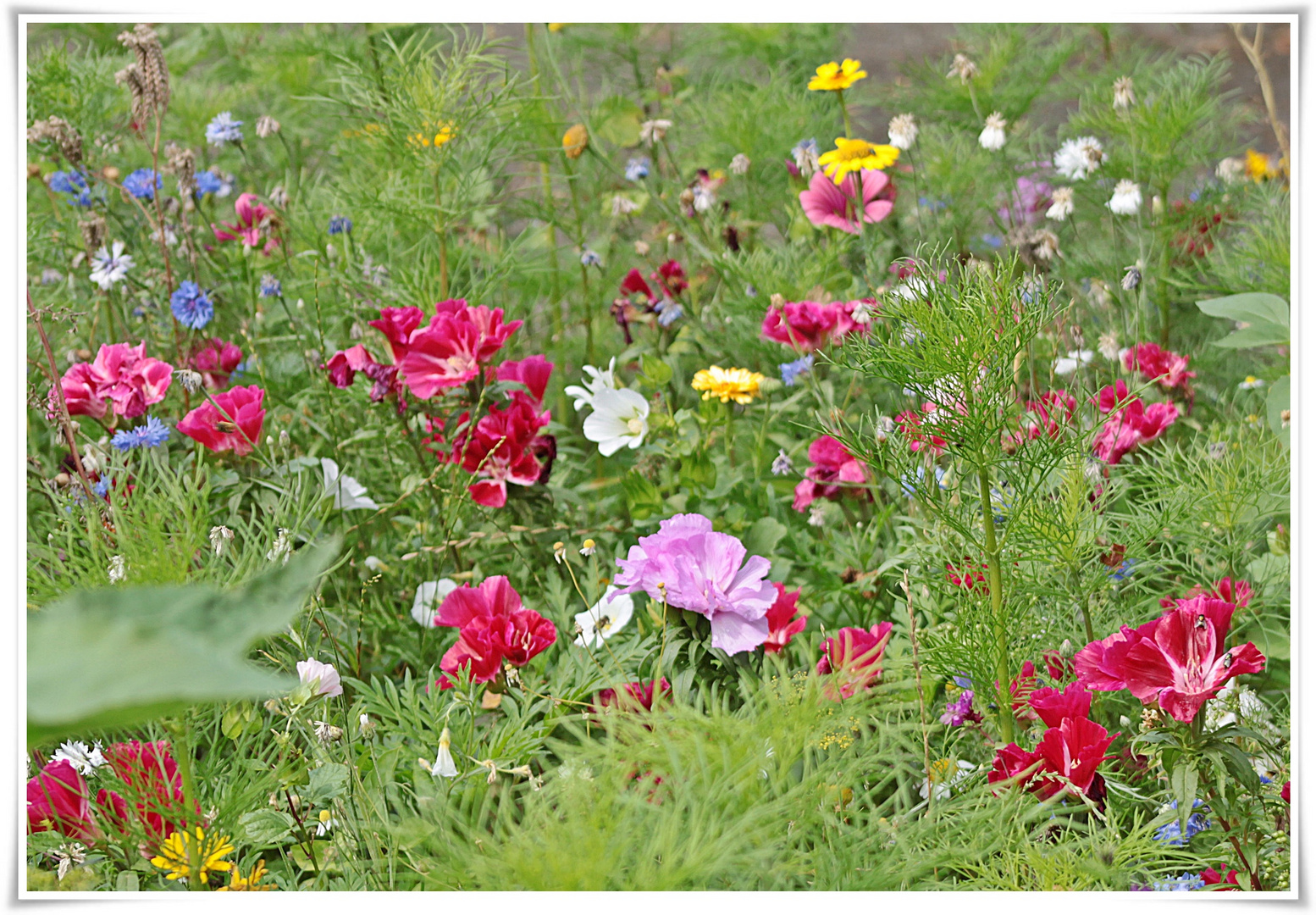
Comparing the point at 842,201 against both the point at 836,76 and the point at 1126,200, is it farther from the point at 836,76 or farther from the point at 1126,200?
the point at 1126,200

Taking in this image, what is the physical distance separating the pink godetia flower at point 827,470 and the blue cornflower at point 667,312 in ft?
1.04

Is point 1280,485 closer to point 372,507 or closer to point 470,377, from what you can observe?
point 470,377

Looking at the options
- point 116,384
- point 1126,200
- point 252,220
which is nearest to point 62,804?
point 116,384

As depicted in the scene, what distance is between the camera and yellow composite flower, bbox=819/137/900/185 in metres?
1.23

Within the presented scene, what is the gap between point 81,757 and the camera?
0.73 meters

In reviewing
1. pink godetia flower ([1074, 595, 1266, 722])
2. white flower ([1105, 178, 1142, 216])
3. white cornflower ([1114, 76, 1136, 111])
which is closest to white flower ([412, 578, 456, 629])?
pink godetia flower ([1074, 595, 1266, 722])

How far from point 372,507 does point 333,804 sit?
0.43 metres

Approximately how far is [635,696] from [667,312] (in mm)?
720

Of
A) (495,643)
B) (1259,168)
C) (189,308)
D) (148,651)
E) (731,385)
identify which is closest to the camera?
(148,651)

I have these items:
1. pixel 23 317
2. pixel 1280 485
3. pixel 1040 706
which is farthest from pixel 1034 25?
pixel 23 317

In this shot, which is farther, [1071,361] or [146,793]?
[1071,361]

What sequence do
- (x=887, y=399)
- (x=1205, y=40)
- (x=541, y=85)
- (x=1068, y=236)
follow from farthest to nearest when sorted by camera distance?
1. (x=1205, y=40)
2. (x=1068, y=236)
3. (x=541, y=85)
4. (x=887, y=399)

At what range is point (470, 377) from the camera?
980mm
